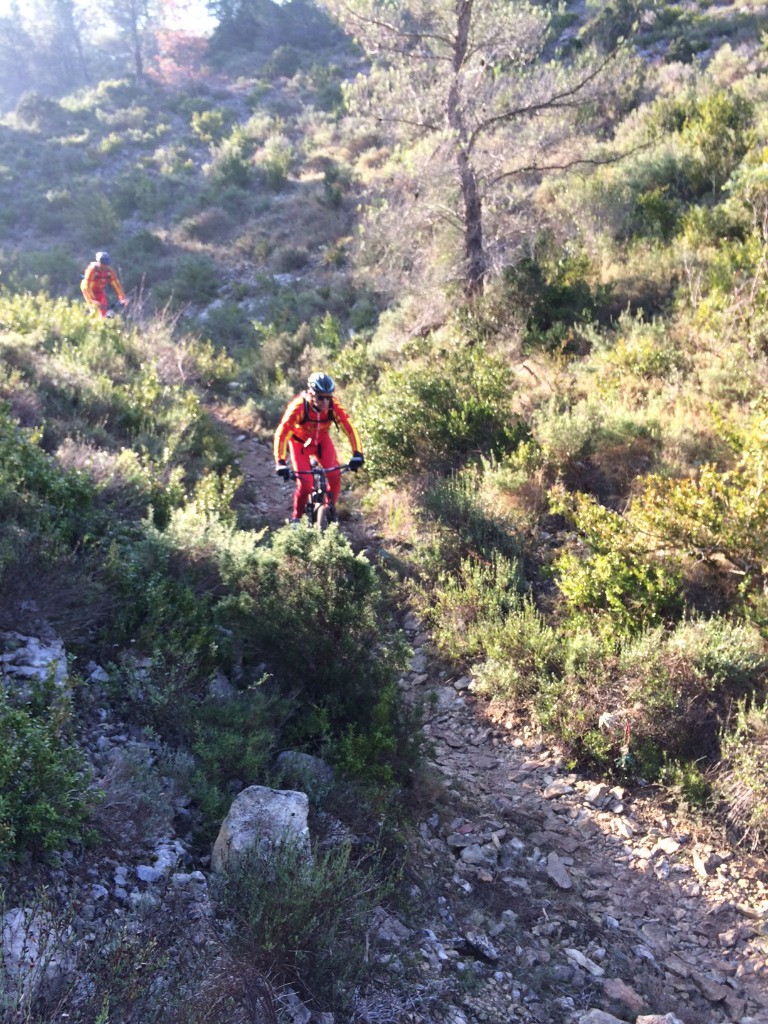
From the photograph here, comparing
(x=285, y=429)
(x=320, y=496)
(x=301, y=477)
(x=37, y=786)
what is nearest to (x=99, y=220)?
(x=285, y=429)

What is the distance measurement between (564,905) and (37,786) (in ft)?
8.93

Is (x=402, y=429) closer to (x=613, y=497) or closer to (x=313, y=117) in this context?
(x=613, y=497)

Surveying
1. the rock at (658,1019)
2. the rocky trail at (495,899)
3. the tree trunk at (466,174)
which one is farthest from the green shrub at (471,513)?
the tree trunk at (466,174)

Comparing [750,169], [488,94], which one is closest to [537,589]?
[750,169]

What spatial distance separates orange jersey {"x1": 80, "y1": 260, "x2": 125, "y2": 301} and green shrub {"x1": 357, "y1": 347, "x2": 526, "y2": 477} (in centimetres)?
691

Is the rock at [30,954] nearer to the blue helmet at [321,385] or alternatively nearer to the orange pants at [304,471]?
the orange pants at [304,471]

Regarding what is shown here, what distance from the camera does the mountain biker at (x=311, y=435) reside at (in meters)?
7.10

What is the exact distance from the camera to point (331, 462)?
293 inches

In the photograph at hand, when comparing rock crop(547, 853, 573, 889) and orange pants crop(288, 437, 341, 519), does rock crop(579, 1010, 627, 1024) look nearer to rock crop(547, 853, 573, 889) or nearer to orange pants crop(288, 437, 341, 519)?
rock crop(547, 853, 573, 889)

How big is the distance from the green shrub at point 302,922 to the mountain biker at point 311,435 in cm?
442

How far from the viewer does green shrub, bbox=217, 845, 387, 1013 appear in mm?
2832

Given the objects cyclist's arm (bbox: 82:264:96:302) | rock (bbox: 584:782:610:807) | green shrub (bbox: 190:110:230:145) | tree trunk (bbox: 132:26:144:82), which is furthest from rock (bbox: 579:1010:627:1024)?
tree trunk (bbox: 132:26:144:82)

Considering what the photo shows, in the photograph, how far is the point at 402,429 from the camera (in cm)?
845

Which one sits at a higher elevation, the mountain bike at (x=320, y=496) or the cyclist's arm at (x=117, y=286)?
the cyclist's arm at (x=117, y=286)
